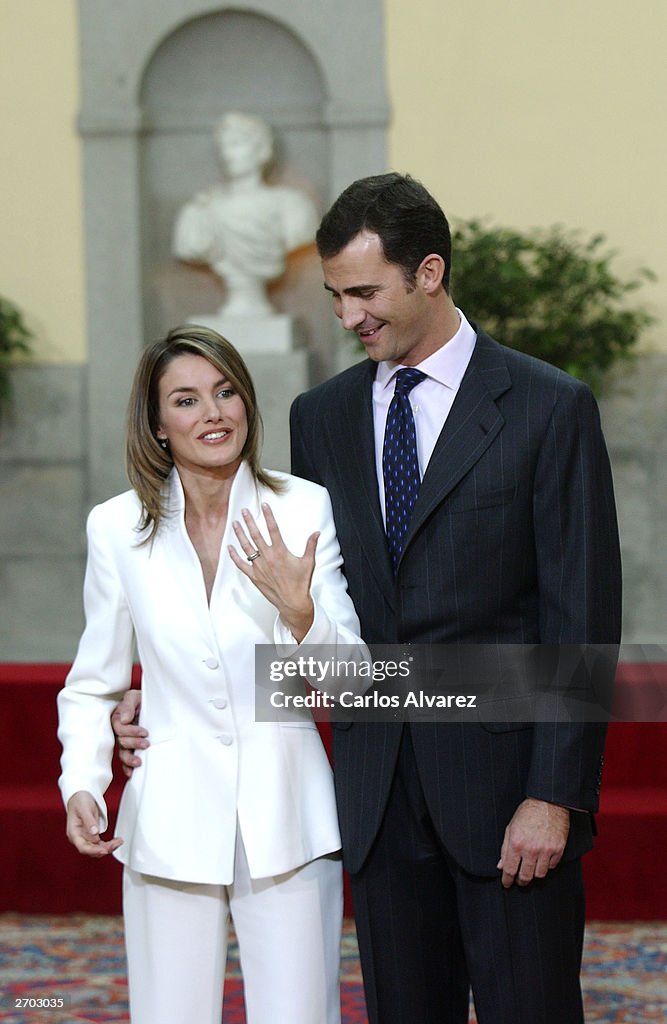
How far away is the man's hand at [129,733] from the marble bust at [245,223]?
4.71 metres

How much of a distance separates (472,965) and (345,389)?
1.02 metres

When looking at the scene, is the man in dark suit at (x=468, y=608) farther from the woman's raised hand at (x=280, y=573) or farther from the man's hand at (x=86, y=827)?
the man's hand at (x=86, y=827)

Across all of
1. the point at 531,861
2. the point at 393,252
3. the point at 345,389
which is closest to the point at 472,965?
the point at 531,861

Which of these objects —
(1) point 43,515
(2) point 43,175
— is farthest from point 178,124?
(1) point 43,515

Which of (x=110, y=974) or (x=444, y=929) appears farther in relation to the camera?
(x=110, y=974)

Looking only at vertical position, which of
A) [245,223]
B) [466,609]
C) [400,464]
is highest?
[245,223]

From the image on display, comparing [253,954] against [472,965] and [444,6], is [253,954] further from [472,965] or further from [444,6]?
[444,6]

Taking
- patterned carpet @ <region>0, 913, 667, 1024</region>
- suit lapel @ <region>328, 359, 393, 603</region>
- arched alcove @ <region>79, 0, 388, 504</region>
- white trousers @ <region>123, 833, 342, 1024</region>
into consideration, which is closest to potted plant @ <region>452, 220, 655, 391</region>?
arched alcove @ <region>79, 0, 388, 504</region>

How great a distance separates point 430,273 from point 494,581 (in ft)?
1.70

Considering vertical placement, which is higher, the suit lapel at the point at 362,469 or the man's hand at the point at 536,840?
the suit lapel at the point at 362,469

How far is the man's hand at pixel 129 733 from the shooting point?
7.00 ft

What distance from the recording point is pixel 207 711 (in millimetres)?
2104

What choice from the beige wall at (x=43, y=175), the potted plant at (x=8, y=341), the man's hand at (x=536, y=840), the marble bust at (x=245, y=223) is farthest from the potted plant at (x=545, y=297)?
the man's hand at (x=536, y=840)

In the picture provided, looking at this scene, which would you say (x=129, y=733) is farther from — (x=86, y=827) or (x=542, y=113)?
(x=542, y=113)
